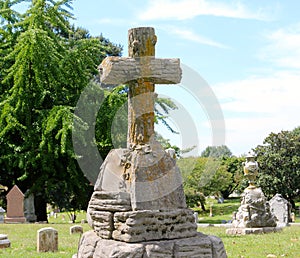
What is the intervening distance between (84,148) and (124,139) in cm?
198

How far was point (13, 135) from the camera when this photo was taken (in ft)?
73.0

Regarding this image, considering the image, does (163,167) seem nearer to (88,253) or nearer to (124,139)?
(88,253)

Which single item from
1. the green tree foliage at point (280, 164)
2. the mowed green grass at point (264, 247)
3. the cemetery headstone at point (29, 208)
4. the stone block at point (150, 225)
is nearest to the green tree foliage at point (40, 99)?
the cemetery headstone at point (29, 208)

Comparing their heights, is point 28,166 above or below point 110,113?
below

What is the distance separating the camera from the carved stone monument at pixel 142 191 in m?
5.88

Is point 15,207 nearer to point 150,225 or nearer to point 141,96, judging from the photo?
point 141,96

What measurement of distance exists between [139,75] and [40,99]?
1601 centimetres

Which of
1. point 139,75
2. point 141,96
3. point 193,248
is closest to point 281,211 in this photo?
point 193,248

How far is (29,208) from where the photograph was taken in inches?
858

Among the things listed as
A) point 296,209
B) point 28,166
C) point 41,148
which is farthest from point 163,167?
point 296,209

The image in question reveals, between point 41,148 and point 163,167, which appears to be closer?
point 163,167

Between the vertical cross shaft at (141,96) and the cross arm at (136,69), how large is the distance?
0.04 meters

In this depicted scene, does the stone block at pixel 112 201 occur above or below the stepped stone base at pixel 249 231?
above

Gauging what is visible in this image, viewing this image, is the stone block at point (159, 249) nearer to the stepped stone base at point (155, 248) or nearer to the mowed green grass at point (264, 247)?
the stepped stone base at point (155, 248)
